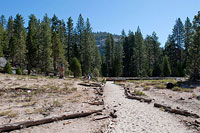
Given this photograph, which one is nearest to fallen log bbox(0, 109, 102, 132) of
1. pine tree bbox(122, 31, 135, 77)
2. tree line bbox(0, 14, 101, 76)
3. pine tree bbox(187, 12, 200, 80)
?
pine tree bbox(187, 12, 200, 80)

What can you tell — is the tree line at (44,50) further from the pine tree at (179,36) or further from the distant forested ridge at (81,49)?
the pine tree at (179,36)

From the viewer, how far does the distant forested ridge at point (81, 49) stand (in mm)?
38156

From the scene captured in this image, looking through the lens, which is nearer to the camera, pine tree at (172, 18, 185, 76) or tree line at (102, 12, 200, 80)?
tree line at (102, 12, 200, 80)

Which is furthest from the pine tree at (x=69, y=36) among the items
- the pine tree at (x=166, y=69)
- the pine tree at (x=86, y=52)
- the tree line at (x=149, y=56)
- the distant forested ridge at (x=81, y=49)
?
the pine tree at (x=166, y=69)

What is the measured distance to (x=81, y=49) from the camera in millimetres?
52438

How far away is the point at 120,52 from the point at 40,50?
3429 cm

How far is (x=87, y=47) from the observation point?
50375 millimetres

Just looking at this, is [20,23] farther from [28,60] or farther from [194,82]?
[194,82]

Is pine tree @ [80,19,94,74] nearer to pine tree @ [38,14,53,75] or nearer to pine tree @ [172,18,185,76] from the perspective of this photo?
pine tree @ [38,14,53,75]

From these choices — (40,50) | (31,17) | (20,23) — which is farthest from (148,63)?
(20,23)

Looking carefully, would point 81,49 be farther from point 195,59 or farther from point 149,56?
point 195,59

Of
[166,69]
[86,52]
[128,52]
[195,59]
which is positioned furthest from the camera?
[128,52]

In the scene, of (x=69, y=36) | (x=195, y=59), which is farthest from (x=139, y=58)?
(x=195, y=59)

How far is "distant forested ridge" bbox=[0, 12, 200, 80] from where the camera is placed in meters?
38.2
